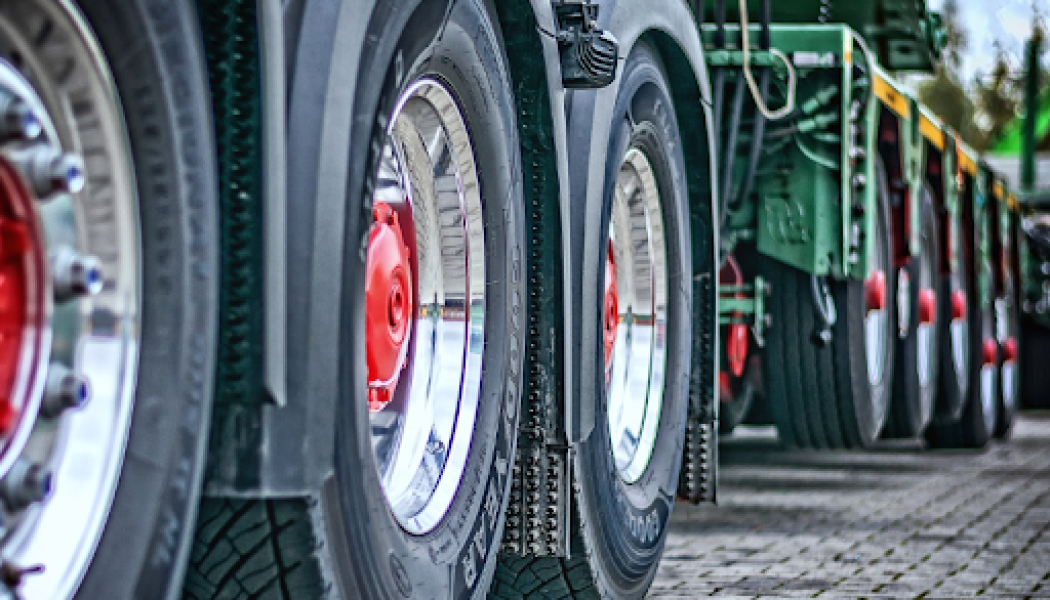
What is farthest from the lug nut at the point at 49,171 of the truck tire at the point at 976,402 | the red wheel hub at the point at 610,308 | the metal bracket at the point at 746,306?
the truck tire at the point at 976,402

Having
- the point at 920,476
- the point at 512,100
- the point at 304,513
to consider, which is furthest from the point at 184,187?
the point at 920,476

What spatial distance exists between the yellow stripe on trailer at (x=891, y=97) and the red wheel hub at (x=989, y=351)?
2.79m

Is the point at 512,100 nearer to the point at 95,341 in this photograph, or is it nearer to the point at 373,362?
the point at 373,362

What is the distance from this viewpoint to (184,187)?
200 centimetres

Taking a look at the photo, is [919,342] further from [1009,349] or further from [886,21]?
[1009,349]

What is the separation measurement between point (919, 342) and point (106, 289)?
7796 millimetres

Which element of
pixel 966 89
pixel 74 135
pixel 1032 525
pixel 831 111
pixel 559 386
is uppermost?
pixel 966 89

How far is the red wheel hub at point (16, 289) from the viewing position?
1.80 meters

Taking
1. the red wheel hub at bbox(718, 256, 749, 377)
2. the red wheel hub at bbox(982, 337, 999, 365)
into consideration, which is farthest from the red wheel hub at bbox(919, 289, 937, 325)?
the red wheel hub at bbox(718, 256, 749, 377)

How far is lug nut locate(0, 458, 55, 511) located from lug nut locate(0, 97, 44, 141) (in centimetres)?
33

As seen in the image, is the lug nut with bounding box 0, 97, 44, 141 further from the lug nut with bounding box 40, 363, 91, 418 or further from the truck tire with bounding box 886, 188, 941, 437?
the truck tire with bounding box 886, 188, 941, 437

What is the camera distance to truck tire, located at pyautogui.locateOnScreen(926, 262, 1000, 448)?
1052cm

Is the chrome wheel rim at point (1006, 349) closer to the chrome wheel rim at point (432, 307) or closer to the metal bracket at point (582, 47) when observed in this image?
the metal bracket at point (582, 47)

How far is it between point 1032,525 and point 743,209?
164cm
